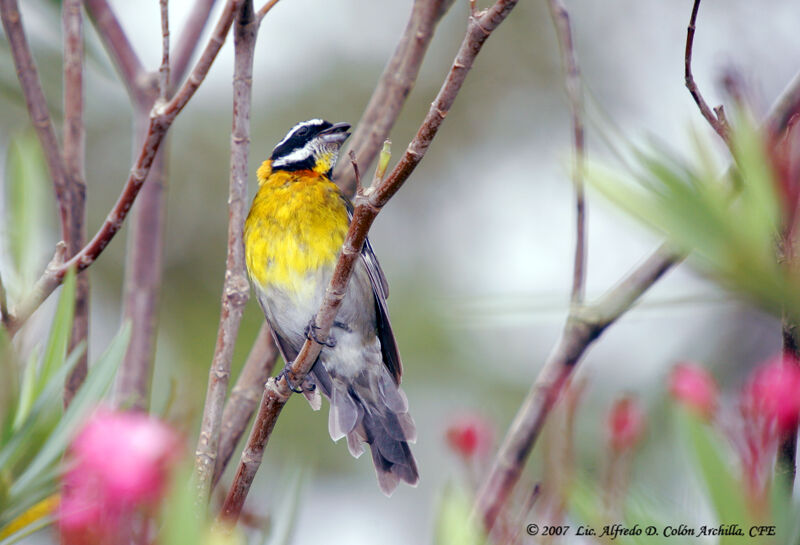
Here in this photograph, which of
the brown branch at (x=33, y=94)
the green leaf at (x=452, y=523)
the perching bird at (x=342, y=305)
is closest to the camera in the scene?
the green leaf at (x=452, y=523)

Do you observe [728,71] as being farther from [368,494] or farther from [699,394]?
[368,494]

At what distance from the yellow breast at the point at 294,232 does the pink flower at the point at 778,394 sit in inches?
105

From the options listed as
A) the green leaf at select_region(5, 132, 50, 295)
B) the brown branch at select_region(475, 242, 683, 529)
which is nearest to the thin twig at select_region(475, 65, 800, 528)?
the brown branch at select_region(475, 242, 683, 529)

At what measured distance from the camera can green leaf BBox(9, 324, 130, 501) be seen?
1.68m

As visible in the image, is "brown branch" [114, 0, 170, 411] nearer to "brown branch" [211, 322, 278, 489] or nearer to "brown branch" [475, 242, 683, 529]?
"brown branch" [211, 322, 278, 489]

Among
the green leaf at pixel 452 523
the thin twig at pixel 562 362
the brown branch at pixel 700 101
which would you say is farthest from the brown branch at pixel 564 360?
the green leaf at pixel 452 523

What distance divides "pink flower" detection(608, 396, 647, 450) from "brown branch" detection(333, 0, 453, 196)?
158cm

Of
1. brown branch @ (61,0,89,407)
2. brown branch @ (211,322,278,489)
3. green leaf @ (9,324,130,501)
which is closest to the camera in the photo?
green leaf @ (9,324,130,501)

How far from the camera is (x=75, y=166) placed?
9.15 ft

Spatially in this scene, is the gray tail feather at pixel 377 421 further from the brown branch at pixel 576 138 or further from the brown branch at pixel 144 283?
the brown branch at pixel 576 138

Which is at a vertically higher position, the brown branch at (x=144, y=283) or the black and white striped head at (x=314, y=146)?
the black and white striped head at (x=314, y=146)

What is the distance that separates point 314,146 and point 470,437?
2.67m

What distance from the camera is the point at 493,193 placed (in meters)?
8.91

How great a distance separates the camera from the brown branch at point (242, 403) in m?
2.83
